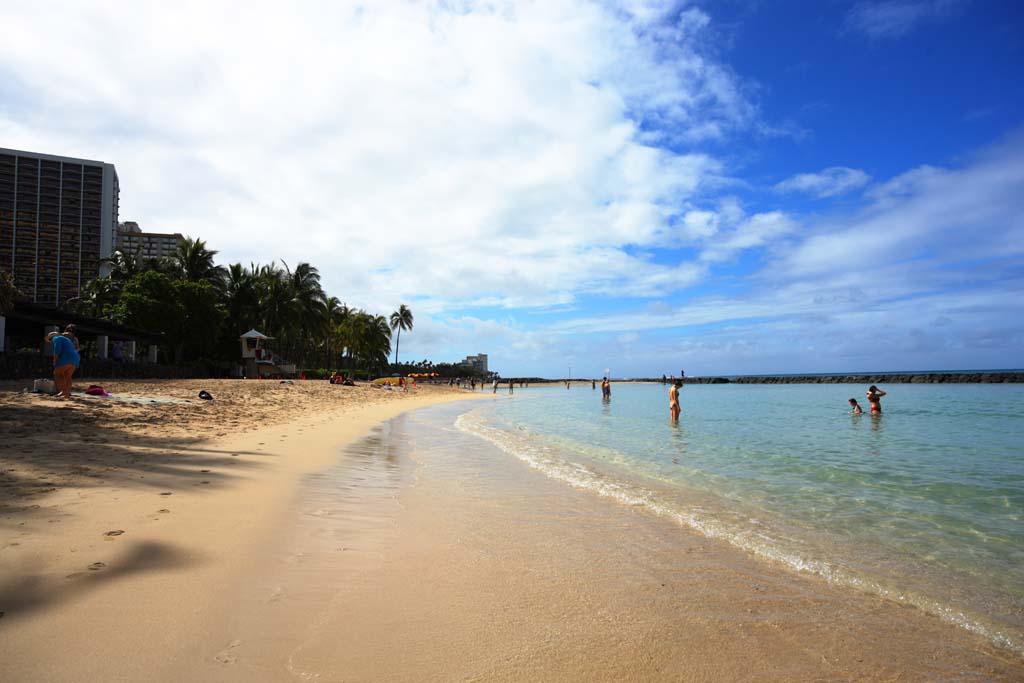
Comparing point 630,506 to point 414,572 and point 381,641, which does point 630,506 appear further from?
point 381,641

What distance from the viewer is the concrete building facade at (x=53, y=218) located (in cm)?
7338

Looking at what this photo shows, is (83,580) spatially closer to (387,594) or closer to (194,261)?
(387,594)

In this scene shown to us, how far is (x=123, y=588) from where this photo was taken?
2.94 meters

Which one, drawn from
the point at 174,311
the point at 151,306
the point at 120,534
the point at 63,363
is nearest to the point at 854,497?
the point at 120,534

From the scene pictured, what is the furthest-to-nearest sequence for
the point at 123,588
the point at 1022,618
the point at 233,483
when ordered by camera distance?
the point at 233,483 → the point at 1022,618 → the point at 123,588

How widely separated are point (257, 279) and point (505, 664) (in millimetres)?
49490

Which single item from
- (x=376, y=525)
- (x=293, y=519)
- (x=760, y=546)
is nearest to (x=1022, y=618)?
(x=760, y=546)

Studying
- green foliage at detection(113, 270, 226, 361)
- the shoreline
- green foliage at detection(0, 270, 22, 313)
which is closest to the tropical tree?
green foliage at detection(113, 270, 226, 361)

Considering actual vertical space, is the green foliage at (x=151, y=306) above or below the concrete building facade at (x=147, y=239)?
below

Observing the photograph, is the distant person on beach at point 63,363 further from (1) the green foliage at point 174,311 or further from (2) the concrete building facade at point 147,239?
(2) the concrete building facade at point 147,239

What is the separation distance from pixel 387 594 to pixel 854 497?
6915 millimetres

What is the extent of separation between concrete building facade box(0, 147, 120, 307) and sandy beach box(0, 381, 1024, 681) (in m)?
85.5

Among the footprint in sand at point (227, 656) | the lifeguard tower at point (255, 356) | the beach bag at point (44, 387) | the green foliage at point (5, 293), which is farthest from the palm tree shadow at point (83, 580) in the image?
the lifeguard tower at point (255, 356)

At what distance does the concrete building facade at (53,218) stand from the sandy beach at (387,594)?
8545 centimetres
